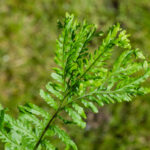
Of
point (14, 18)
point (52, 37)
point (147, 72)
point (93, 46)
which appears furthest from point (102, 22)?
point (147, 72)

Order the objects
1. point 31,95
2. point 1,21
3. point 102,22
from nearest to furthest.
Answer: point 31,95, point 1,21, point 102,22

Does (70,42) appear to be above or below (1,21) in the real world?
below

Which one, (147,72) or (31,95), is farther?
(31,95)

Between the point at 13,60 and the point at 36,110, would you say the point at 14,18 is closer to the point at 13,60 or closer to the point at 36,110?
the point at 13,60

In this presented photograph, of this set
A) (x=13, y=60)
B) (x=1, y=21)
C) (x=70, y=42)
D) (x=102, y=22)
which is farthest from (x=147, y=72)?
(x=102, y=22)

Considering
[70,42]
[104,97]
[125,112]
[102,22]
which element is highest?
[102,22]

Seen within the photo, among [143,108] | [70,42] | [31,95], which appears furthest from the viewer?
[143,108]

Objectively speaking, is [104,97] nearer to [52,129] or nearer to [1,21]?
[52,129]
